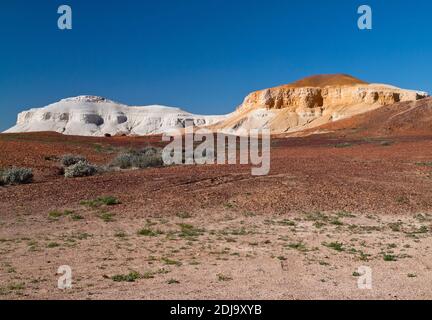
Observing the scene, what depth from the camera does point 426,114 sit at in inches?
2071

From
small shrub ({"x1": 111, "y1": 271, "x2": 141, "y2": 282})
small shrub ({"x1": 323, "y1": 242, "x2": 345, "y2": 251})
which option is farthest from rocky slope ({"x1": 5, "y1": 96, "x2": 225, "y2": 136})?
small shrub ({"x1": 111, "y1": 271, "x2": 141, "y2": 282})

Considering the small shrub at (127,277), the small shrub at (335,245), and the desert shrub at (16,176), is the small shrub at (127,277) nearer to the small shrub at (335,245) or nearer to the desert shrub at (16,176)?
the small shrub at (335,245)

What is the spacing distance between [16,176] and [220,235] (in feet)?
32.4

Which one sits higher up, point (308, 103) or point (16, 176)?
point (308, 103)

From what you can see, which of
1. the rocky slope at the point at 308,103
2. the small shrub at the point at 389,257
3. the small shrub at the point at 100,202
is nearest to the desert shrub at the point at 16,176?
the small shrub at the point at 100,202

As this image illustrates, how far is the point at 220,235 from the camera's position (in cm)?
1016

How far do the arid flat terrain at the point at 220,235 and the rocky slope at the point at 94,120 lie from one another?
343 feet

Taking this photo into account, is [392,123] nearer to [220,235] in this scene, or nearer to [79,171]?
[79,171]

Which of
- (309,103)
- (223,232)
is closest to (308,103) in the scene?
(309,103)

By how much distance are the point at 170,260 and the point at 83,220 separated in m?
4.16

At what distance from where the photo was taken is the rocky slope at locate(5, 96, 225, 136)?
123 m
